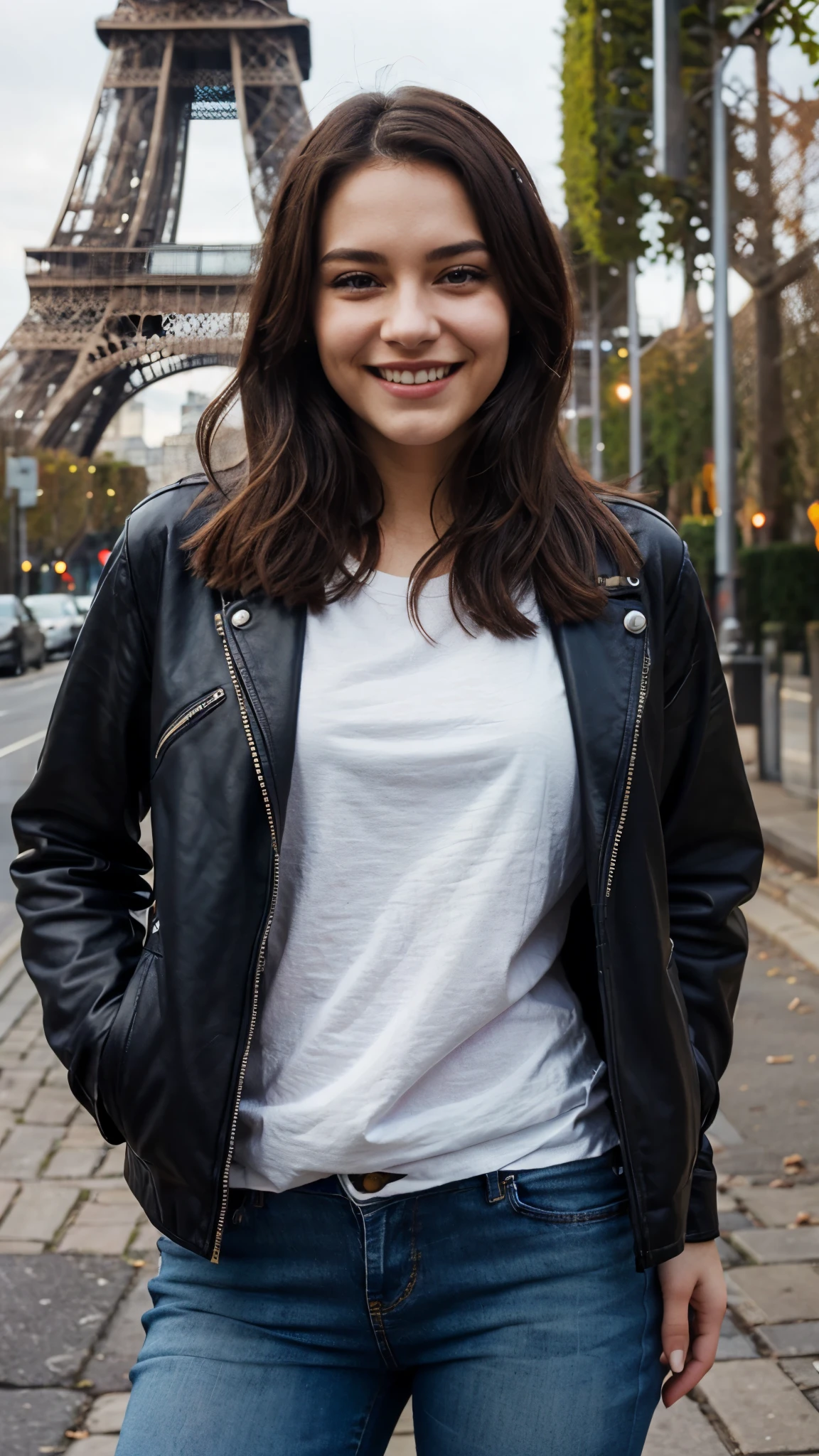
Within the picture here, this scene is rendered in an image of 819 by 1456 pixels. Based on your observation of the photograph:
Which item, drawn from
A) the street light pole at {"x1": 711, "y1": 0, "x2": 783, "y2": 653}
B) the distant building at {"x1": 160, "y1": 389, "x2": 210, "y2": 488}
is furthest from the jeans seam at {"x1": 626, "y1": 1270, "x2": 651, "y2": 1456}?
the street light pole at {"x1": 711, "y1": 0, "x2": 783, "y2": 653}

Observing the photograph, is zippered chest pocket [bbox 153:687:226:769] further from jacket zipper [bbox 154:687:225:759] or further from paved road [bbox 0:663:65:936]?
paved road [bbox 0:663:65:936]

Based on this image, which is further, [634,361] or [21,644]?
[634,361]

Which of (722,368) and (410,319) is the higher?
(722,368)

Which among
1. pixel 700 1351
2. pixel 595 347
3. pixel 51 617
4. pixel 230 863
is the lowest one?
pixel 700 1351

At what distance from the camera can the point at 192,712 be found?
5.01 ft

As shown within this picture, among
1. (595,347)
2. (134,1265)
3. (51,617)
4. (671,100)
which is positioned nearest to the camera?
(134,1265)

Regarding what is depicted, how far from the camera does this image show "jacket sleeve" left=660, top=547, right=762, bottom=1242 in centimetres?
170

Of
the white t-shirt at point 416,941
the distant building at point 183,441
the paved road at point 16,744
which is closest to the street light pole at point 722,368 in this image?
the paved road at point 16,744

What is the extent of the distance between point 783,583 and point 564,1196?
20175 mm

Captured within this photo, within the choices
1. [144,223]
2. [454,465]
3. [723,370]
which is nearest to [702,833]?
[454,465]

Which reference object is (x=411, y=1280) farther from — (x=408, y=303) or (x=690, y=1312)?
(x=408, y=303)

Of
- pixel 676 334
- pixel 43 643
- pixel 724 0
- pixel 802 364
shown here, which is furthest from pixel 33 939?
pixel 676 334

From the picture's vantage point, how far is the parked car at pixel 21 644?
14844 millimetres

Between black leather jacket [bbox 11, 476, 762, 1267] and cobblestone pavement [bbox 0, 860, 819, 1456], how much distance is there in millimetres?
1694
